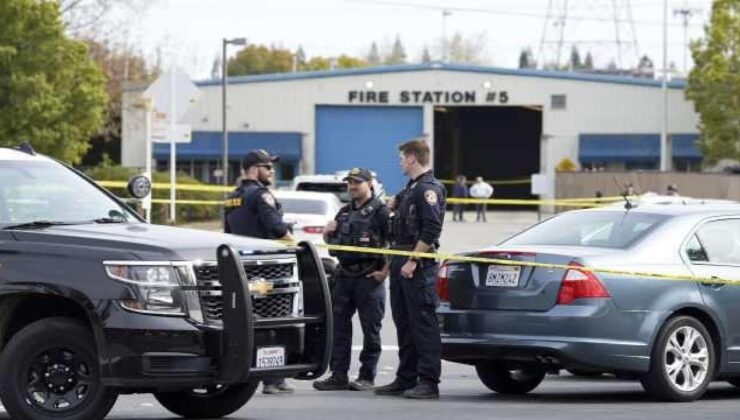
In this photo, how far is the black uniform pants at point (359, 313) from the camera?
12.8 m

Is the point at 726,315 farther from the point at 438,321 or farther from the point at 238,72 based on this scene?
the point at 238,72

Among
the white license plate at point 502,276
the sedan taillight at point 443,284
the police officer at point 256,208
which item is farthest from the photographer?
the police officer at point 256,208

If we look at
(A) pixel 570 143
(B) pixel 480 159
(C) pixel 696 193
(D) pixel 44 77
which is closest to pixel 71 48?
(D) pixel 44 77

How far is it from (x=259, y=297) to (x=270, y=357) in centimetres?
37

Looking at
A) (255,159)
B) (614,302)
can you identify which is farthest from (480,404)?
(255,159)

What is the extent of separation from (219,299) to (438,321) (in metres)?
3.11

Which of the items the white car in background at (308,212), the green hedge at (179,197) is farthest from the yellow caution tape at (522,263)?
the green hedge at (179,197)

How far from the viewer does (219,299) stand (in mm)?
9664

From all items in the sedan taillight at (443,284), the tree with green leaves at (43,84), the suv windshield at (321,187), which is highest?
the tree with green leaves at (43,84)

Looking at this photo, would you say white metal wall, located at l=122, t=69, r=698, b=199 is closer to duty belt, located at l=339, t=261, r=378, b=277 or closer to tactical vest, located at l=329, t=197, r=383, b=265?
tactical vest, located at l=329, t=197, r=383, b=265

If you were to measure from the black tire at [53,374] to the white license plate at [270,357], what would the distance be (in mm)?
878

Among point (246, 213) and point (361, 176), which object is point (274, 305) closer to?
point (361, 176)

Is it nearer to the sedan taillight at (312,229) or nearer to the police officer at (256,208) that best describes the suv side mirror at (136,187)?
the police officer at (256,208)

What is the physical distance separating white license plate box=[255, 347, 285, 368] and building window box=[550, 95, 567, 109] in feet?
217
